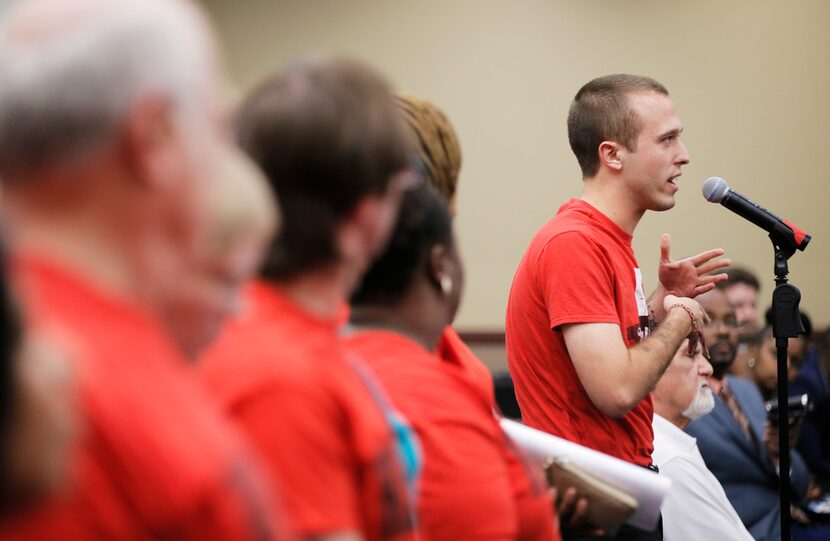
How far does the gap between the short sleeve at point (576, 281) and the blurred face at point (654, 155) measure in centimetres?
24

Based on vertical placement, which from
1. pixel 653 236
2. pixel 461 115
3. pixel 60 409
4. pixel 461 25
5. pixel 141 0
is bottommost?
pixel 653 236

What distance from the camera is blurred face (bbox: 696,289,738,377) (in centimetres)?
305

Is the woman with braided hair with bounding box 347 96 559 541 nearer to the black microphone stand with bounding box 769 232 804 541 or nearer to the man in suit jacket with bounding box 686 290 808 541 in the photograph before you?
the black microphone stand with bounding box 769 232 804 541

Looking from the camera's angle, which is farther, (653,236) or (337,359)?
(653,236)

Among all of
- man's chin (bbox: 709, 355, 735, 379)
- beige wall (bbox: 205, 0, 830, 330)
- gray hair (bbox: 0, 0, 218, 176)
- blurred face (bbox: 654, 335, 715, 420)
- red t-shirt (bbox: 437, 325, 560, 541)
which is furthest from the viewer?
beige wall (bbox: 205, 0, 830, 330)

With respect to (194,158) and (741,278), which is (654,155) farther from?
(741,278)

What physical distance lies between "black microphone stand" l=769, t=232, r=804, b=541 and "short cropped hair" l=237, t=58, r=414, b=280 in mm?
1443

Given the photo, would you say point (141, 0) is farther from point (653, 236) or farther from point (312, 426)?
point (653, 236)

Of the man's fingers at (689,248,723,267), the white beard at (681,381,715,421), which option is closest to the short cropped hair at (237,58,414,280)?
the man's fingers at (689,248,723,267)

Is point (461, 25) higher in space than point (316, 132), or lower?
lower

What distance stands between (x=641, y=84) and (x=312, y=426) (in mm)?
1621

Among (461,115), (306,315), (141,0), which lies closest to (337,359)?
(306,315)

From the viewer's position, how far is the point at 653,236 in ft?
16.3

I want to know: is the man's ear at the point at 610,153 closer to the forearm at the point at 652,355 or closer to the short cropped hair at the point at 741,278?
the forearm at the point at 652,355
